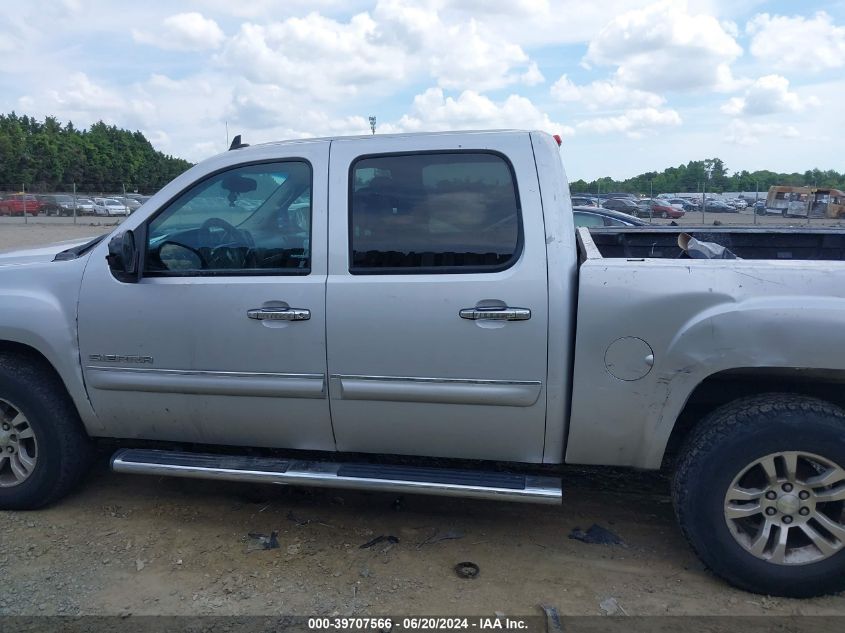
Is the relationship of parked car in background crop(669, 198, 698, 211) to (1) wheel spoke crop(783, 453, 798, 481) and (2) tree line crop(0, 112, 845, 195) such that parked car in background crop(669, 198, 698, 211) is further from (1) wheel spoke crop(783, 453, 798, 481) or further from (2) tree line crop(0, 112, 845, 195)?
(1) wheel spoke crop(783, 453, 798, 481)

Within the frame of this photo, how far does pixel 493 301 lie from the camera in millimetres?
3068

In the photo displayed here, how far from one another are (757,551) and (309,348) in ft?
7.05

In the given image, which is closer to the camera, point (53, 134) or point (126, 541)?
point (126, 541)

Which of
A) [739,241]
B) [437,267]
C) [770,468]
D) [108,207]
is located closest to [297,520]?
[437,267]

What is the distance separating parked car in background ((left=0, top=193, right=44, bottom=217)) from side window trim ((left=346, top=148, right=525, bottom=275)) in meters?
39.8

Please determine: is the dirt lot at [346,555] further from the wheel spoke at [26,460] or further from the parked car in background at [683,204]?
the parked car in background at [683,204]

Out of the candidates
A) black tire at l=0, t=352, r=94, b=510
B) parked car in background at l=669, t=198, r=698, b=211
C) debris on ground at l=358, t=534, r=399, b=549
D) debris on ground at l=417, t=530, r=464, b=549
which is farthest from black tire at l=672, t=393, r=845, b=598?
parked car in background at l=669, t=198, r=698, b=211

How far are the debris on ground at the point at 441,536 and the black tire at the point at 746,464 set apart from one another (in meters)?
1.11

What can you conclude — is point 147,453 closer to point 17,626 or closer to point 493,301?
point 17,626

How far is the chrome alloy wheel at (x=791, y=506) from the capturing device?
9.48ft

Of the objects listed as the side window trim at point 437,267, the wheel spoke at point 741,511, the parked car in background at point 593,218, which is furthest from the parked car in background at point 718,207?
the wheel spoke at point 741,511

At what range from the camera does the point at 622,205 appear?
28.9 meters

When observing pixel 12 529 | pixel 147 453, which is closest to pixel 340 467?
pixel 147 453

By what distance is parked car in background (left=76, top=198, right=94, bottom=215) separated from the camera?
41.4 meters
